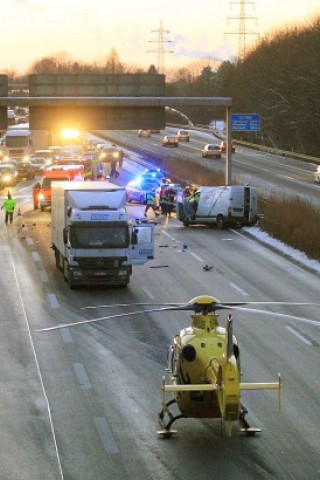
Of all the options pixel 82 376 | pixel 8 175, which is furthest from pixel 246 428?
pixel 8 175

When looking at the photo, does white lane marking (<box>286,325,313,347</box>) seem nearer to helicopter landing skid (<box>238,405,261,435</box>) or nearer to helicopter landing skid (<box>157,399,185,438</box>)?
helicopter landing skid (<box>238,405,261,435</box>)

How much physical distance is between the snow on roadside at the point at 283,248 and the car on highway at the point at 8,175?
99.1 feet

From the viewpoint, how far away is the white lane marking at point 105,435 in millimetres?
18359

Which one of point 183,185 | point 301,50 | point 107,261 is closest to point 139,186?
point 183,185

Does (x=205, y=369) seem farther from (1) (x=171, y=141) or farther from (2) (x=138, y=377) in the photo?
(1) (x=171, y=141)

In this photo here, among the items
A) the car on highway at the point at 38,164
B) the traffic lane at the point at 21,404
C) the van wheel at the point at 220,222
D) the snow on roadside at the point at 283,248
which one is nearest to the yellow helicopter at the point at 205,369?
the traffic lane at the point at 21,404

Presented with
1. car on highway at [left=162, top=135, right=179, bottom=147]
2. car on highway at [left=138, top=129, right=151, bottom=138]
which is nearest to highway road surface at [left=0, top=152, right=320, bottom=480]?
car on highway at [left=162, top=135, right=179, bottom=147]

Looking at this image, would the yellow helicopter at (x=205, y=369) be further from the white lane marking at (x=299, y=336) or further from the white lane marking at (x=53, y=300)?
the white lane marking at (x=53, y=300)

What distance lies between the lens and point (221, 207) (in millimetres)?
52281

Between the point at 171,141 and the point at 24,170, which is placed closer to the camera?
the point at 24,170

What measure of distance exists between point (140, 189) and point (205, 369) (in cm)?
4709

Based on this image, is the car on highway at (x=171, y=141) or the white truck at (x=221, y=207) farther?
the car on highway at (x=171, y=141)

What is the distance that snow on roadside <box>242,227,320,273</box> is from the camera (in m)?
41.4

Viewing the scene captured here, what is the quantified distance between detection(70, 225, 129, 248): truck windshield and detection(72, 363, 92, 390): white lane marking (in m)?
9.68
